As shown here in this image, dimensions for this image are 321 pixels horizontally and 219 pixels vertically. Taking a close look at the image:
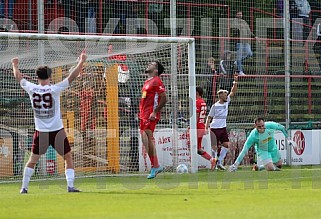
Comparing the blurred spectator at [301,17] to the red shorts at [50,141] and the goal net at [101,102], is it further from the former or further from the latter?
the red shorts at [50,141]

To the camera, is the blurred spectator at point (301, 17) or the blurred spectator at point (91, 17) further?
the blurred spectator at point (301, 17)

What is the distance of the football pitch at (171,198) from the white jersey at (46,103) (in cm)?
108

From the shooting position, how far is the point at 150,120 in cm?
1705

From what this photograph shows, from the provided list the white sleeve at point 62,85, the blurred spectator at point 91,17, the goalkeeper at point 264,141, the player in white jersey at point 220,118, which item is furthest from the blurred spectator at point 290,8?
the white sleeve at point 62,85

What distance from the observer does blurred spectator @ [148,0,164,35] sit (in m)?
24.9

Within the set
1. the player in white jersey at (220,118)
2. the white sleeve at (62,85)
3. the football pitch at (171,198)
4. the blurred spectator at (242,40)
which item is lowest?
the football pitch at (171,198)

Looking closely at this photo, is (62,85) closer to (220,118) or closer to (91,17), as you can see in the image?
(220,118)

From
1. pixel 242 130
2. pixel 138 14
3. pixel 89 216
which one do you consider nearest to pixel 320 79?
pixel 242 130

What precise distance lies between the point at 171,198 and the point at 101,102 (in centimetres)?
797

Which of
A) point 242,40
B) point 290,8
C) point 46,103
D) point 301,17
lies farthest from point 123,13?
point 46,103

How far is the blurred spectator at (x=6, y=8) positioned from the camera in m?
23.1

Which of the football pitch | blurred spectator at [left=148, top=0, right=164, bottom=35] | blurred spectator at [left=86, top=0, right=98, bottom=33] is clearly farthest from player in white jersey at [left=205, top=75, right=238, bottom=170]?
the football pitch

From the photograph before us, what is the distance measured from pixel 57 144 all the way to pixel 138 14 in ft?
39.6

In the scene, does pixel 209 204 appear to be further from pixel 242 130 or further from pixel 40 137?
pixel 242 130
